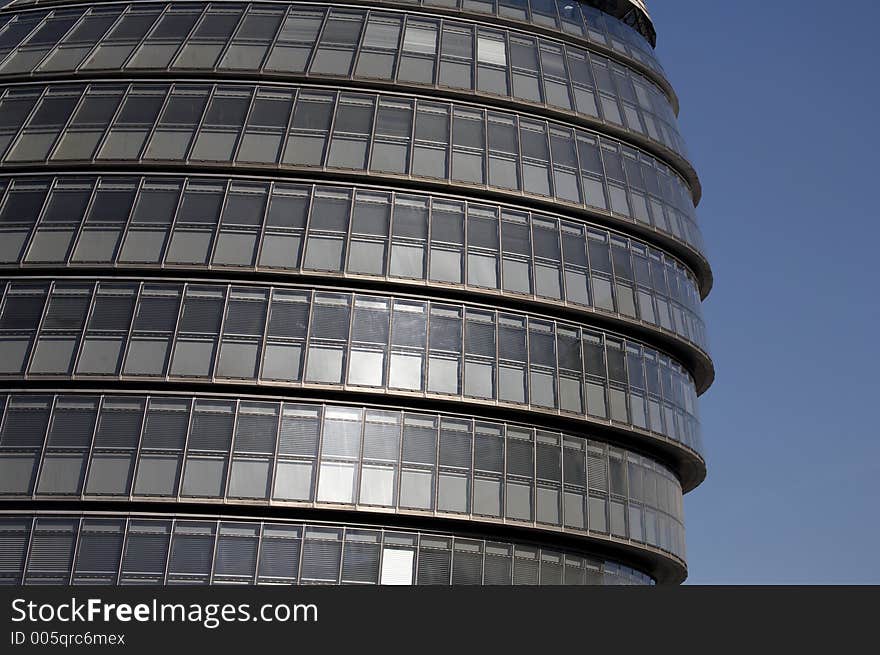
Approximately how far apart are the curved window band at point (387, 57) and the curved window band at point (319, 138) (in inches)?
32.4

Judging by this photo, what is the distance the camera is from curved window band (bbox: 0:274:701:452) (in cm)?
3678

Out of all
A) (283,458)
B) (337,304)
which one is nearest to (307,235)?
(337,304)

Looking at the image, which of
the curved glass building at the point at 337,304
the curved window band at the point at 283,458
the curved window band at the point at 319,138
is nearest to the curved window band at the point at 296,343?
the curved glass building at the point at 337,304

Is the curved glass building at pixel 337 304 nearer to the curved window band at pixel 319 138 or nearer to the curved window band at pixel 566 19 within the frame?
the curved window band at pixel 319 138

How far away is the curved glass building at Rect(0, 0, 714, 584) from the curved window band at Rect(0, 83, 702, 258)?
10 cm

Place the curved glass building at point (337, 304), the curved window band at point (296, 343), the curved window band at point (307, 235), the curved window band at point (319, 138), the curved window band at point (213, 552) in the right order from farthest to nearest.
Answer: the curved window band at point (319, 138) → the curved window band at point (307, 235) → the curved window band at point (296, 343) → the curved glass building at point (337, 304) → the curved window band at point (213, 552)

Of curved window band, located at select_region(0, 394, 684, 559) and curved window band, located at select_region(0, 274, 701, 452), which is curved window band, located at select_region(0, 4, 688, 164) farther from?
curved window band, located at select_region(0, 394, 684, 559)

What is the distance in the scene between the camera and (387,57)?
1655 inches

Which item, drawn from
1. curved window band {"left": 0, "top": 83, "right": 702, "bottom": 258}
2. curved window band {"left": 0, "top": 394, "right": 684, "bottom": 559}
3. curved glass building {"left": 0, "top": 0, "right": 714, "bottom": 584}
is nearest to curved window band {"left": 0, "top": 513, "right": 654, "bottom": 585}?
curved glass building {"left": 0, "top": 0, "right": 714, "bottom": 584}

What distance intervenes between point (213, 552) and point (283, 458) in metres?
3.11

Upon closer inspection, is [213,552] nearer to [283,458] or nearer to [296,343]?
[283,458]

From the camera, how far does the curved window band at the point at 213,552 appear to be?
114 ft
